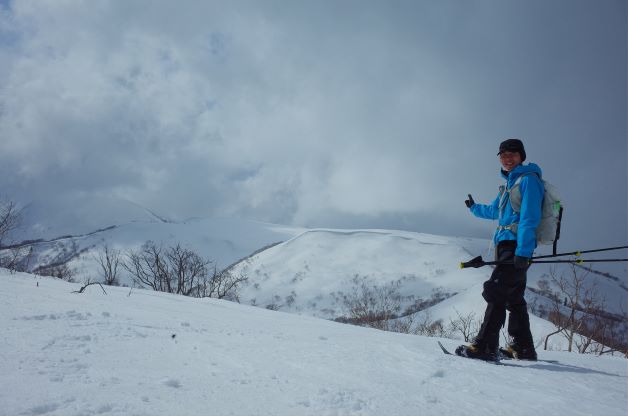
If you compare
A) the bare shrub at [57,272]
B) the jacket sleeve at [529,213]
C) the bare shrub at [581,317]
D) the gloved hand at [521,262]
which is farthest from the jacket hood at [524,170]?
the bare shrub at [57,272]

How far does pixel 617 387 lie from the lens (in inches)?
115

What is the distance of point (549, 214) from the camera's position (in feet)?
13.4

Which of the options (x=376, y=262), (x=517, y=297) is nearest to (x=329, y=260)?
(x=376, y=262)

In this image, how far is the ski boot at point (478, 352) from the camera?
3.93 m

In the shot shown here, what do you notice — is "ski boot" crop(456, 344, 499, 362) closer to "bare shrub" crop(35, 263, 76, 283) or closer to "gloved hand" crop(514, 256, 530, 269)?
"gloved hand" crop(514, 256, 530, 269)

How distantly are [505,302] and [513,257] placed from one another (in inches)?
22.5

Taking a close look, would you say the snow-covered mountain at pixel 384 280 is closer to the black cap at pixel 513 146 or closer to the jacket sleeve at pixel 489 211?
the jacket sleeve at pixel 489 211

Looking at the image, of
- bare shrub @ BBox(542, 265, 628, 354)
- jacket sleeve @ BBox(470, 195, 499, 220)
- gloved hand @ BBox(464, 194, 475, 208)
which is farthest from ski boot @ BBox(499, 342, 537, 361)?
bare shrub @ BBox(542, 265, 628, 354)

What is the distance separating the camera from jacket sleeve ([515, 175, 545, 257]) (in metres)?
3.85

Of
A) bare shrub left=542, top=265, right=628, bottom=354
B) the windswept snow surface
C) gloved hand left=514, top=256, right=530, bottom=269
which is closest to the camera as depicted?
the windswept snow surface

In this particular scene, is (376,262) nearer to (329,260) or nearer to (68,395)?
(329,260)

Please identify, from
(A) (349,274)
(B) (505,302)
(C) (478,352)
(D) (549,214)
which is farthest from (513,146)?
(A) (349,274)

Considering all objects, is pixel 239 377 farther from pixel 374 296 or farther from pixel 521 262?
pixel 374 296

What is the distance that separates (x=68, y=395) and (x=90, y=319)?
2.01 metres
